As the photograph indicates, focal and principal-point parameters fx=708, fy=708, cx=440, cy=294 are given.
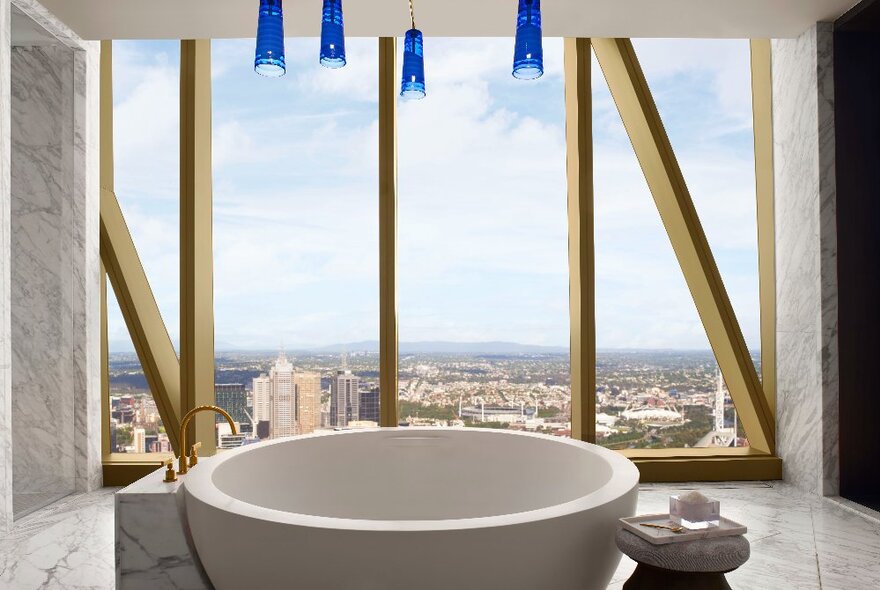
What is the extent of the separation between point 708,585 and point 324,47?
5.57ft

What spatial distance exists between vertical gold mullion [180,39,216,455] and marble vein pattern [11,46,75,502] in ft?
1.73

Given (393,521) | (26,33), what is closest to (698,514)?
(393,521)

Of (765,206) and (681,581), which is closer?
(681,581)

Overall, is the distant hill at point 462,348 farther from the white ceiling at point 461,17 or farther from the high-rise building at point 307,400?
the white ceiling at point 461,17

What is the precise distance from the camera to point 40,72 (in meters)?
3.49

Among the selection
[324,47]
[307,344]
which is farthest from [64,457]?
[324,47]

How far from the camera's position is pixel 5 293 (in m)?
2.83

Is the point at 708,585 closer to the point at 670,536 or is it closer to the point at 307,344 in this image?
the point at 670,536

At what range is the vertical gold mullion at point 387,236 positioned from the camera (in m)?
3.66

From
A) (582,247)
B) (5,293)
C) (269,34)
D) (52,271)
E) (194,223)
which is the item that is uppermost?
(269,34)

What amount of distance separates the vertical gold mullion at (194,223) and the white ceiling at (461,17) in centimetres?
26

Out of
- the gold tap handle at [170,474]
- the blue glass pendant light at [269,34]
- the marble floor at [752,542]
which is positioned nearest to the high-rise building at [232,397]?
the marble floor at [752,542]

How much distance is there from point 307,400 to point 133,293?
3.46 feet

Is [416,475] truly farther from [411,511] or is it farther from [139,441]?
[139,441]
